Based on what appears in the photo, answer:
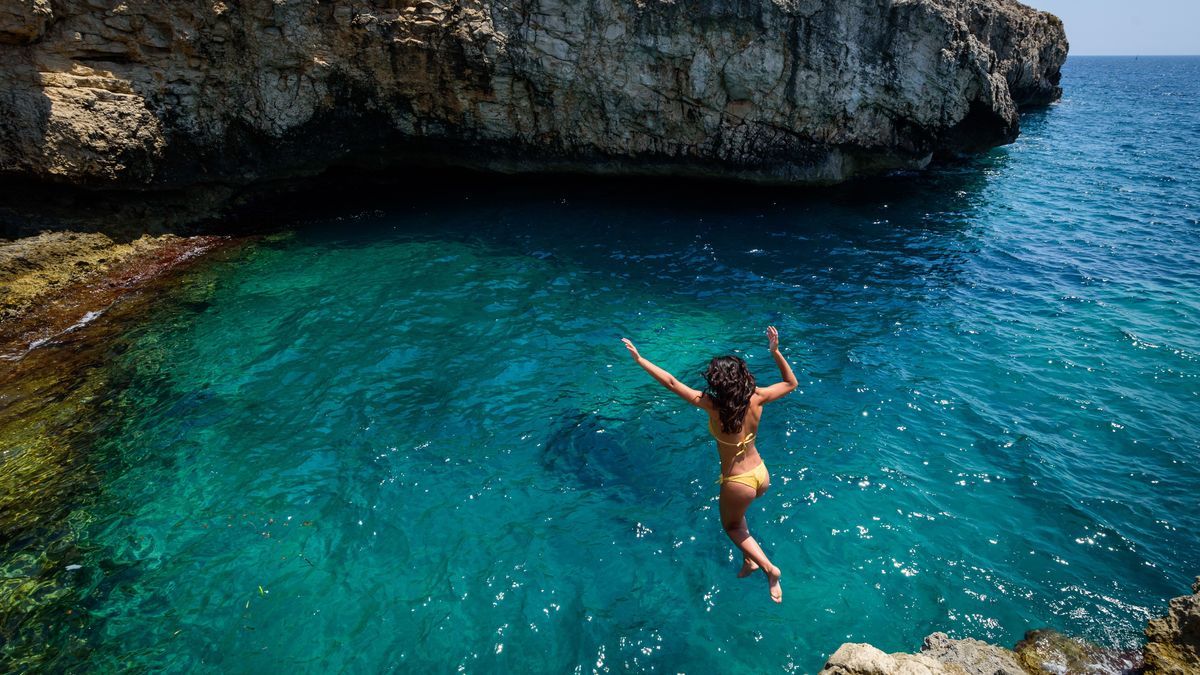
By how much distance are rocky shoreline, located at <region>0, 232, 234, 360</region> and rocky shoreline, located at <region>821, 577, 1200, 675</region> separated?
15.2 m

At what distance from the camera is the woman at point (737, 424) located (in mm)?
5812

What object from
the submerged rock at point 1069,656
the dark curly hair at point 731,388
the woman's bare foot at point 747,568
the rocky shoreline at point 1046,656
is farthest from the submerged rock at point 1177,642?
the dark curly hair at point 731,388

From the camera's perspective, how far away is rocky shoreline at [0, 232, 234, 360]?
12.4 meters

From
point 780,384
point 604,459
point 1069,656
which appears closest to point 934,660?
point 1069,656

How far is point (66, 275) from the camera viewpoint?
13.9 metres

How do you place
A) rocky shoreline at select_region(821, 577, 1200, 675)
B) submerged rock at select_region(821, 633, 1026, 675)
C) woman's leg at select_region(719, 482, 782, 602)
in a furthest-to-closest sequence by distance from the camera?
woman's leg at select_region(719, 482, 782, 602) → rocky shoreline at select_region(821, 577, 1200, 675) → submerged rock at select_region(821, 633, 1026, 675)

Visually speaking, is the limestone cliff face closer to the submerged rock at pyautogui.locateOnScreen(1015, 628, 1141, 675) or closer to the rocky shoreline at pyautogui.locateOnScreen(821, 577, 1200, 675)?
the submerged rock at pyautogui.locateOnScreen(1015, 628, 1141, 675)

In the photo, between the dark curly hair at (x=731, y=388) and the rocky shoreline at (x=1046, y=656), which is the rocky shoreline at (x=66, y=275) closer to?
the dark curly hair at (x=731, y=388)

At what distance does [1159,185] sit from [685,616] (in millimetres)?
27542

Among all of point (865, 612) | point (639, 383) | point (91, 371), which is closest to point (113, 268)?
point (91, 371)

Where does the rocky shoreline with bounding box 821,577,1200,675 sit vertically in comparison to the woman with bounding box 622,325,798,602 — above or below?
below

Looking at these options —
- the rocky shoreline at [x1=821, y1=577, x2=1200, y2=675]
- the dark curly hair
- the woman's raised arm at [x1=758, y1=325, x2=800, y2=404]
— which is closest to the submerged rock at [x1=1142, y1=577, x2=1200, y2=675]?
the rocky shoreline at [x1=821, y1=577, x2=1200, y2=675]

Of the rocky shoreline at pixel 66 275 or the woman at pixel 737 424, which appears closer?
the woman at pixel 737 424

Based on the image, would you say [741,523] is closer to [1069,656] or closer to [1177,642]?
[1069,656]
